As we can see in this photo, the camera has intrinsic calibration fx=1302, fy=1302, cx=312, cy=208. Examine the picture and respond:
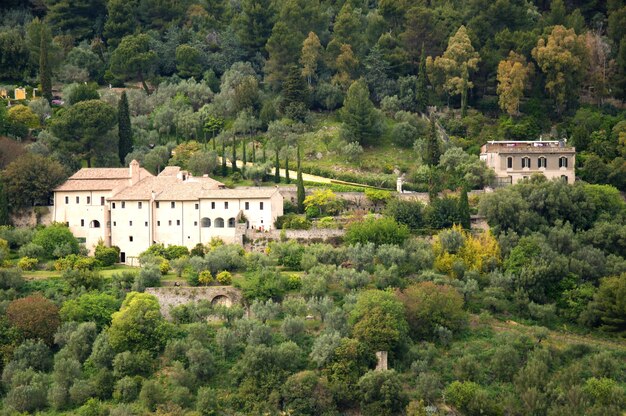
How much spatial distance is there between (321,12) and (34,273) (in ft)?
118

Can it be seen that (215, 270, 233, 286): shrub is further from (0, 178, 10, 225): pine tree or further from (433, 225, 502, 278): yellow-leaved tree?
(0, 178, 10, 225): pine tree

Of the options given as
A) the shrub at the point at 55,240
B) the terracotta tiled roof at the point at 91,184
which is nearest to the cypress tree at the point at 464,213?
the terracotta tiled roof at the point at 91,184

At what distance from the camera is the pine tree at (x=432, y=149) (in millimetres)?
78062

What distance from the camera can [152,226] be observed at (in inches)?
2768

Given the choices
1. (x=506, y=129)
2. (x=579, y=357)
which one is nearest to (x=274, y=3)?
(x=506, y=129)

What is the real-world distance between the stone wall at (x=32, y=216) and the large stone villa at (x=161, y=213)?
85cm

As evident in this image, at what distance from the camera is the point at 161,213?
231 ft

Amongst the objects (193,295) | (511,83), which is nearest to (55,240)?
(193,295)

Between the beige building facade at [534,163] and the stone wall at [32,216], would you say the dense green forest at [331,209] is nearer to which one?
the stone wall at [32,216]

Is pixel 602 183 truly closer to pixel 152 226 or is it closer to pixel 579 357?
pixel 579 357

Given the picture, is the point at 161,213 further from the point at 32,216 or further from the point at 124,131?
the point at 124,131

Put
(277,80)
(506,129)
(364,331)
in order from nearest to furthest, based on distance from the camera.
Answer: (364,331), (506,129), (277,80)

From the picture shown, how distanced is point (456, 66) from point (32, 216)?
97.7ft

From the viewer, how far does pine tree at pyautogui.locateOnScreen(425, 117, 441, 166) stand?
7806 cm
